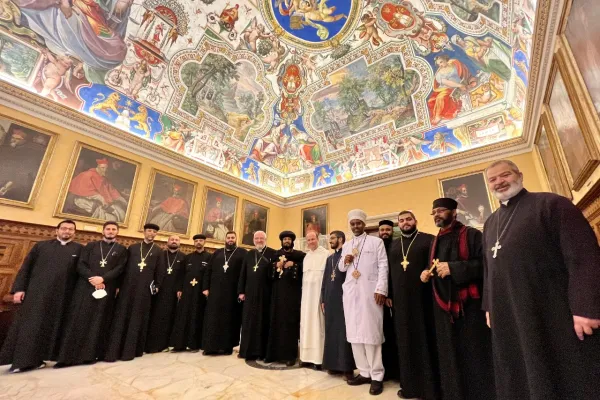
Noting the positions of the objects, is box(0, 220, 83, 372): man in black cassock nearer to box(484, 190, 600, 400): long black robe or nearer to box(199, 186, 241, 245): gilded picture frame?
box(199, 186, 241, 245): gilded picture frame

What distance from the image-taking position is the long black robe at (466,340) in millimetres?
2346

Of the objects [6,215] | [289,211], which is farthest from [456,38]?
[6,215]

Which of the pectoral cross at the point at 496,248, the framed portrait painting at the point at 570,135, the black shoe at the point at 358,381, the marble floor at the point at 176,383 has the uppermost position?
the framed portrait painting at the point at 570,135

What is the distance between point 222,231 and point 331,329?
7952mm

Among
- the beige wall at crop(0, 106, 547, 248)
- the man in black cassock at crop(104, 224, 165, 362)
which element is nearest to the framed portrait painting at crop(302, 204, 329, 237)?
the beige wall at crop(0, 106, 547, 248)

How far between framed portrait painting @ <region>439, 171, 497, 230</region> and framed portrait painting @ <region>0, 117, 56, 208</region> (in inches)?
474

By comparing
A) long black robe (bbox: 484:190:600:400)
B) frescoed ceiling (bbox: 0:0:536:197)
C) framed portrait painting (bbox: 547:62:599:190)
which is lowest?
long black robe (bbox: 484:190:600:400)

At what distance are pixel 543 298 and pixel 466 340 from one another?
1.02 m

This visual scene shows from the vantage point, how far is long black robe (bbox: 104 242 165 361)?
440 centimetres

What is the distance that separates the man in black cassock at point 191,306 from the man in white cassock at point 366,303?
341 centimetres

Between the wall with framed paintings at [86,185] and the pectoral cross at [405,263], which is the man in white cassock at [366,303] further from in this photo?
the wall with framed paintings at [86,185]

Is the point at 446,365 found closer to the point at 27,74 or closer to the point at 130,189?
the point at 130,189

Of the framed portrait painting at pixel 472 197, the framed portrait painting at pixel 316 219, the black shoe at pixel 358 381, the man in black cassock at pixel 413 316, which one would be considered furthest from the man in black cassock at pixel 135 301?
the framed portrait painting at pixel 472 197

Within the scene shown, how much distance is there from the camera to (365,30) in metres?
8.57
